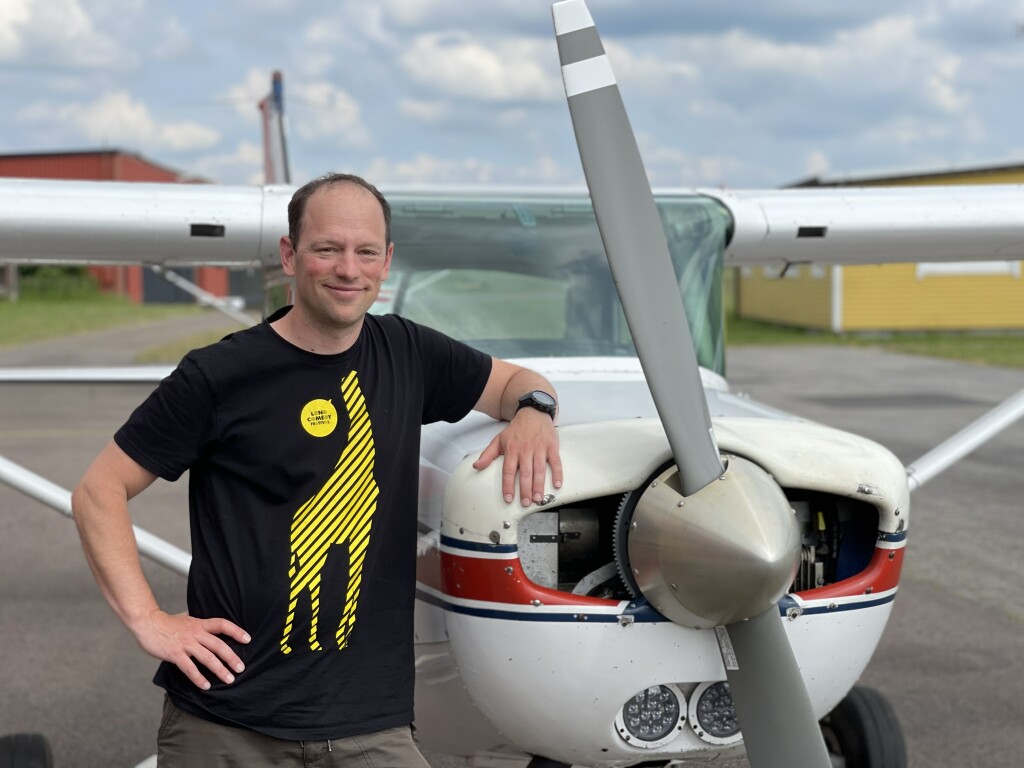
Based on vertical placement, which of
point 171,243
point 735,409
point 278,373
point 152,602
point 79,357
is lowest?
point 79,357

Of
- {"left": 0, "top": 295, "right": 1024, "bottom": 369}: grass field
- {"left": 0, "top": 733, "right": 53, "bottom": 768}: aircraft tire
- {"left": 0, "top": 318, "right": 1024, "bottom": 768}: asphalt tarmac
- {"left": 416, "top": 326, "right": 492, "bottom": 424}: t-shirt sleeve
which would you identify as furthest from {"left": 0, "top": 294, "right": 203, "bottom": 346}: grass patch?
{"left": 416, "top": 326, "right": 492, "bottom": 424}: t-shirt sleeve

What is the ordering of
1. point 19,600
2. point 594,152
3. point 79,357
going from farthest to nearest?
1. point 79,357
2. point 19,600
3. point 594,152

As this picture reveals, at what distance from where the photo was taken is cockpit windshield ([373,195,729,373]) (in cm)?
329

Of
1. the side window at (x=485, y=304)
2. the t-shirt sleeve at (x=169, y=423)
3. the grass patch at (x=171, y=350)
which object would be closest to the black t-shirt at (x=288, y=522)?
the t-shirt sleeve at (x=169, y=423)

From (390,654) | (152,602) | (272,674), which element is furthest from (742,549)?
(152,602)

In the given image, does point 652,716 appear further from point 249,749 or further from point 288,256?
point 288,256

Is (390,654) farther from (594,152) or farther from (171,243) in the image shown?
(171,243)

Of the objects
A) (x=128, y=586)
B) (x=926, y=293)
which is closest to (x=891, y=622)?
(x=128, y=586)

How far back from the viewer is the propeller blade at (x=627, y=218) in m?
2.23

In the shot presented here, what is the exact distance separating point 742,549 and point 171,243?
262 centimetres

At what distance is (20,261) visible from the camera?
4188 millimetres

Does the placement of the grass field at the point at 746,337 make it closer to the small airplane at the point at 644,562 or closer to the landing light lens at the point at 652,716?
the small airplane at the point at 644,562

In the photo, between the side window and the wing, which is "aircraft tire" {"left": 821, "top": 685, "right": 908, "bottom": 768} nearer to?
the side window

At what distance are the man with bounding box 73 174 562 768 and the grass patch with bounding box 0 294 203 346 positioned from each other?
21744mm
